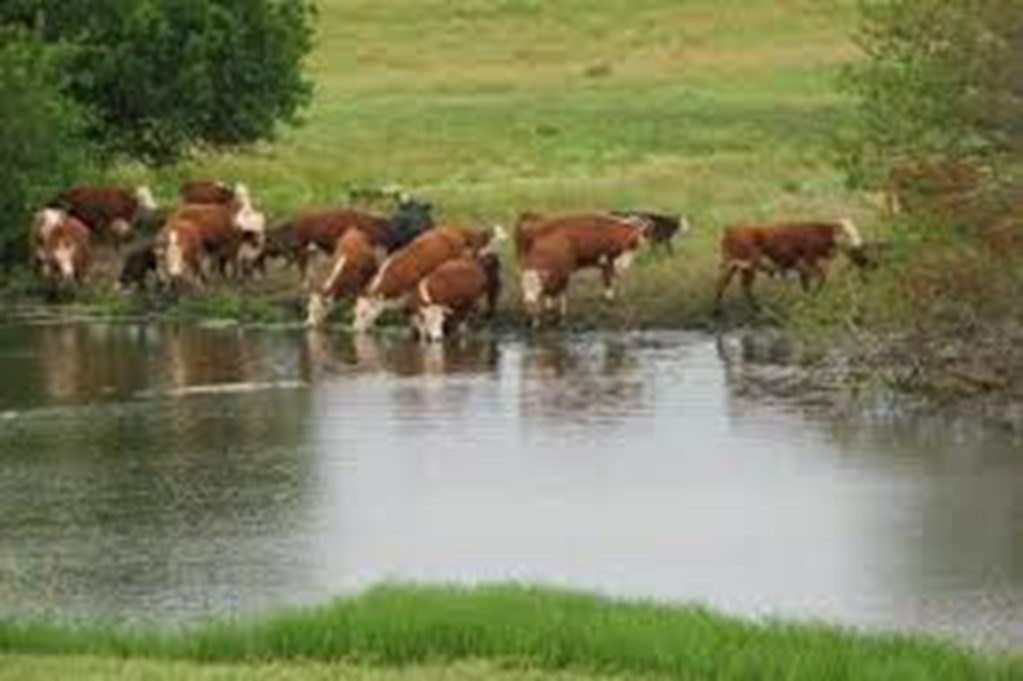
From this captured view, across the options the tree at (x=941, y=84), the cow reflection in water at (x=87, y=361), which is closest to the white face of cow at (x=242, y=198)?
the cow reflection in water at (x=87, y=361)

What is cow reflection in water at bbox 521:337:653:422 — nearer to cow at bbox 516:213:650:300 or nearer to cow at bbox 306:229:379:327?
cow at bbox 516:213:650:300

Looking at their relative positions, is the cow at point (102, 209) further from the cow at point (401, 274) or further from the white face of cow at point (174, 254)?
the cow at point (401, 274)

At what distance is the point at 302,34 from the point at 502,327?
39.2 ft

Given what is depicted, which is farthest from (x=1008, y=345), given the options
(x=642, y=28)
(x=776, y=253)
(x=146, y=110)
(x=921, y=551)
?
(x=642, y=28)

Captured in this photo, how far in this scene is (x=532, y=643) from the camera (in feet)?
48.2

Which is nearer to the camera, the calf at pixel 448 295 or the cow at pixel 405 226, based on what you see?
the calf at pixel 448 295

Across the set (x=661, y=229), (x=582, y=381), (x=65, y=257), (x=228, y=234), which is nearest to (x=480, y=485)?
(x=582, y=381)

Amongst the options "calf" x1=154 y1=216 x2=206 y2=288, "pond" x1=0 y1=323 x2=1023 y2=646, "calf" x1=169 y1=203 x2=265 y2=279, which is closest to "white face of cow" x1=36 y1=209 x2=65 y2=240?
"calf" x1=154 y1=216 x2=206 y2=288

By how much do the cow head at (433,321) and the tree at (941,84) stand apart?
21.6ft

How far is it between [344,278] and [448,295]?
1913mm

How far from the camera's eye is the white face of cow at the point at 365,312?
31781 millimetres

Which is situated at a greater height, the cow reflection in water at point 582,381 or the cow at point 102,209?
the cow at point 102,209

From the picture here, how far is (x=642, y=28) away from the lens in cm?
6738

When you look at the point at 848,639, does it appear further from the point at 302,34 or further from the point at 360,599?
the point at 302,34
